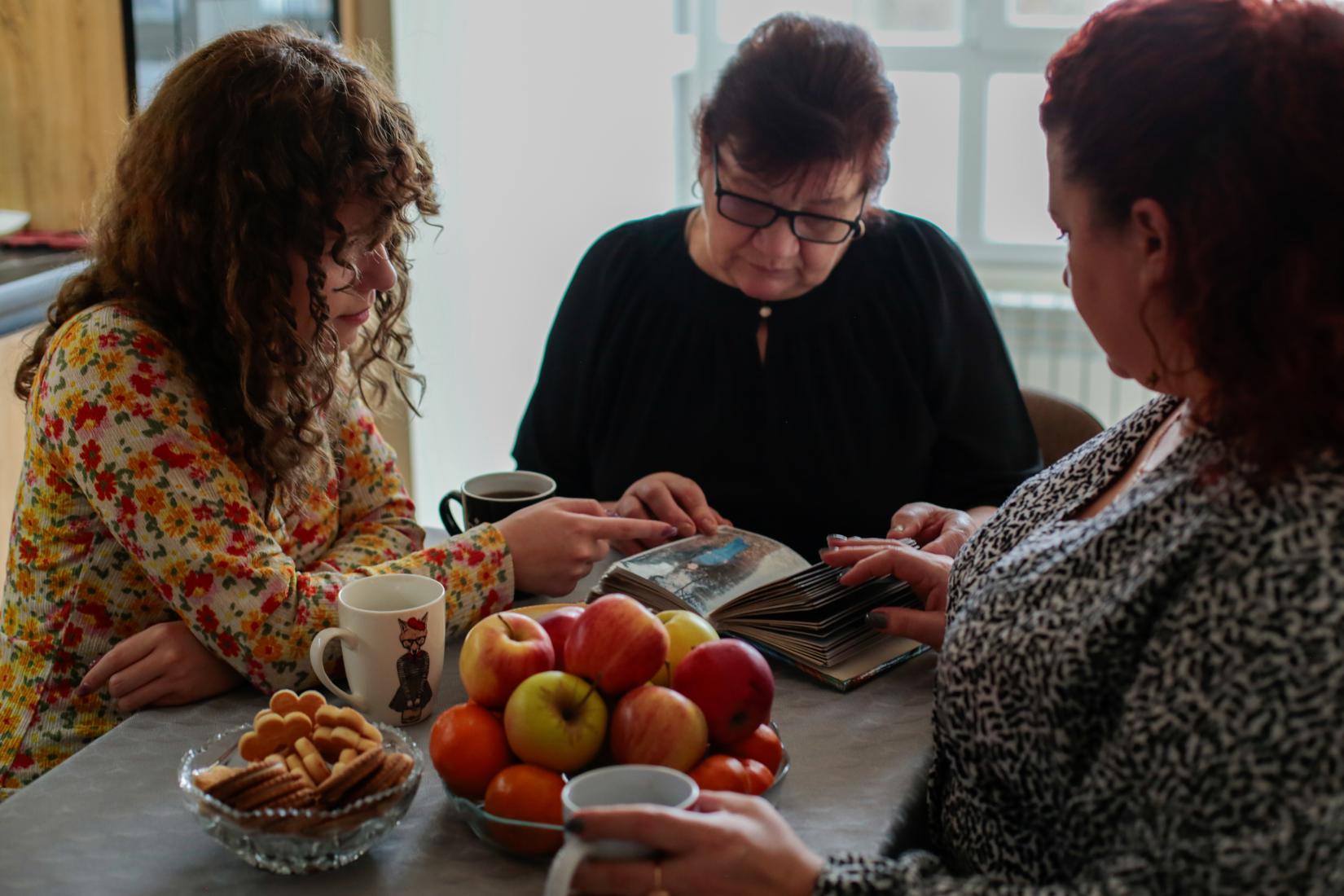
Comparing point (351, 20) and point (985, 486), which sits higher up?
point (351, 20)

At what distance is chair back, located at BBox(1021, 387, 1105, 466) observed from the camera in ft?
6.42

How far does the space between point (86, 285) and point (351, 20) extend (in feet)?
6.22

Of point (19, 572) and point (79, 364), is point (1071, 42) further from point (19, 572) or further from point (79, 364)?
point (19, 572)

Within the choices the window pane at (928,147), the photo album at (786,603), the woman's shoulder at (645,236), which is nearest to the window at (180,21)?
the woman's shoulder at (645,236)

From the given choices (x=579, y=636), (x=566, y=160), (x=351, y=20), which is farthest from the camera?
(x=566, y=160)

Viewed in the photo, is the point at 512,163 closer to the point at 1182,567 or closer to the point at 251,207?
the point at 251,207

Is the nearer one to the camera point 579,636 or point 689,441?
point 579,636

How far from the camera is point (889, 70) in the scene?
3141mm

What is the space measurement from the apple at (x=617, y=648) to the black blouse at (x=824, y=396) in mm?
870

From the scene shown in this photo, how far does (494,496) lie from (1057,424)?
969 millimetres

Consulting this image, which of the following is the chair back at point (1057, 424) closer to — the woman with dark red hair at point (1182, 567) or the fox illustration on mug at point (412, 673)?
the woman with dark red hair at point (1182, 567)

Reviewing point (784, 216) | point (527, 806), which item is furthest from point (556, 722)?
point (784, 216)

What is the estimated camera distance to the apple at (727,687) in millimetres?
951

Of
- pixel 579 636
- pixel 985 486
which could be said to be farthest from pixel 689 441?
pixel 579 636
